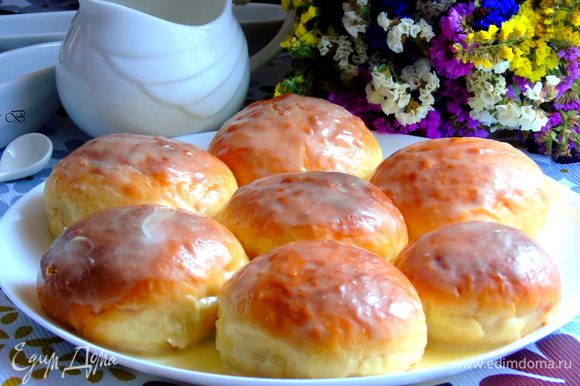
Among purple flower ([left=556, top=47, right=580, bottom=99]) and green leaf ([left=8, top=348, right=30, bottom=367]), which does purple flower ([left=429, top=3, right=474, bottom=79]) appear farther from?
green leaf ([left=8, top=348, right=30, bottom=367])

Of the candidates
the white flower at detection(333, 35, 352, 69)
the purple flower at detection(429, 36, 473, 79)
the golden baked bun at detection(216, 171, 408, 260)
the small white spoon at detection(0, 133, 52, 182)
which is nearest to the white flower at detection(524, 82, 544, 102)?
the purple flower at detection(429, 36, 473, 79)

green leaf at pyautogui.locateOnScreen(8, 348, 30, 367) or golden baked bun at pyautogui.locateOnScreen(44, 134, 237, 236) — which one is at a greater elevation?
golden baked bun at pyautogui.locateOnScreen(44, 134, 237, 236)

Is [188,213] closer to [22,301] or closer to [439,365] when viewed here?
[22,301]

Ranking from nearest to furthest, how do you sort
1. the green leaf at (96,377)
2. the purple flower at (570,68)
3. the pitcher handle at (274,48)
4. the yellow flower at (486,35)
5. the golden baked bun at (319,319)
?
1. the golden baked bun at (319,319)
2. the green leaf at (96,377)
3. the yellow flower at (486,35)
4. the purple flower at (570,68)
5. the pitcher handle at (274,48)

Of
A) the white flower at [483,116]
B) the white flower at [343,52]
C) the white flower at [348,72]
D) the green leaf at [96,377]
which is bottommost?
the green leaf at [96,377]

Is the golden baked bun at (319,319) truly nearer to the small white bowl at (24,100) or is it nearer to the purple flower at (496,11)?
the purple flower at (496,11)

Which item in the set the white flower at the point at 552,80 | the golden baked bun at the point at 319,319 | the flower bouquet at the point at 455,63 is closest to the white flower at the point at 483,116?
the flower bouquet at the point at 455,63

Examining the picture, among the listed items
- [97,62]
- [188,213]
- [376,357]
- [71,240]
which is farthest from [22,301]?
[97,62]
